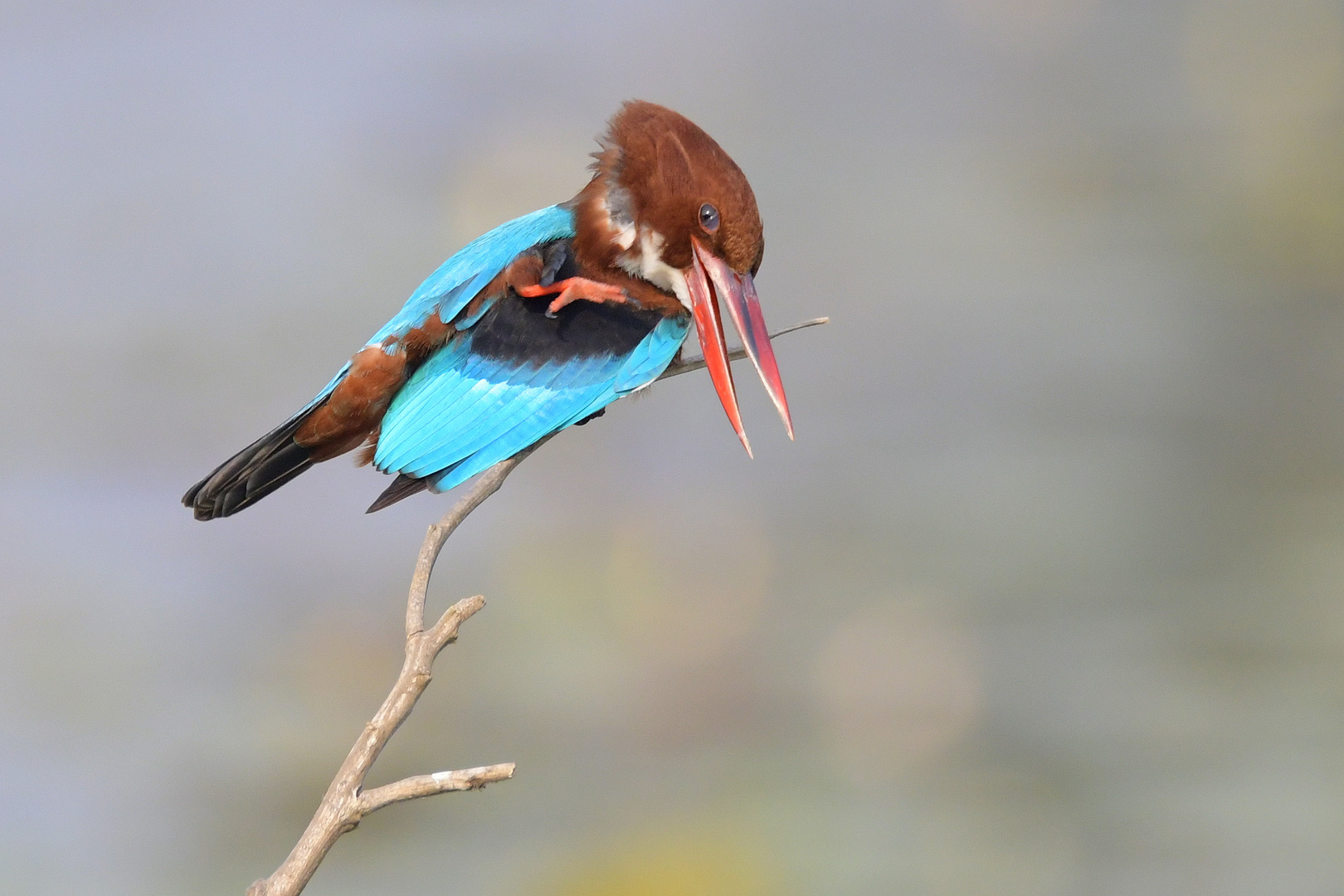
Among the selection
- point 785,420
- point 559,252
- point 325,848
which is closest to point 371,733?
point 325,848

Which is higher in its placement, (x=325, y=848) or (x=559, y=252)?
(x=559, y=252)

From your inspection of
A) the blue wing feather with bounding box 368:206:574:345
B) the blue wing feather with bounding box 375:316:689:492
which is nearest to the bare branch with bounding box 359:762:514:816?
the blue wing feather with bounding box 375:316:689:492

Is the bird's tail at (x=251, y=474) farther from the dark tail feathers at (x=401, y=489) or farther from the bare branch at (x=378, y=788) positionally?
the bare branch at (x=378, y=788)

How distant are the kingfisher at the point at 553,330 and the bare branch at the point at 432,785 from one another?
42 centimetres

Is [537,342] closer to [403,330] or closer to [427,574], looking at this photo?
[403,330]

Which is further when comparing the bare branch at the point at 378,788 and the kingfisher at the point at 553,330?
the kingfisher at the point at 553,330

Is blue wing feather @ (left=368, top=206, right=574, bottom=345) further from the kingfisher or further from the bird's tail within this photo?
the bird's tail

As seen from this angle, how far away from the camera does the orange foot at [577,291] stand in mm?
1335

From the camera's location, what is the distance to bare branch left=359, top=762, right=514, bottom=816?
2.98ft

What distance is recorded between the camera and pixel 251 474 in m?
1.26

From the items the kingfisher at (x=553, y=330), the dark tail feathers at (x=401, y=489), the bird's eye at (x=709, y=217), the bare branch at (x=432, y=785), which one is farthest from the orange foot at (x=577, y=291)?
the bare branch at (x=432, y=785)

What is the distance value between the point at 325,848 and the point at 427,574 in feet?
0.86

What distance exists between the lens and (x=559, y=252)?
4.51ft

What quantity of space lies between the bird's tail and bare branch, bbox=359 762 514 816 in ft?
1.43
